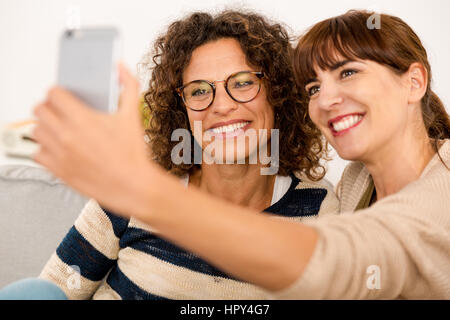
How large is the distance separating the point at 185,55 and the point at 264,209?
536 millimetres

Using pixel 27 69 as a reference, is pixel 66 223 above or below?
below

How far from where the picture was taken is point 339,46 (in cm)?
106

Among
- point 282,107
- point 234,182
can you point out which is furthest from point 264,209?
point 282,107

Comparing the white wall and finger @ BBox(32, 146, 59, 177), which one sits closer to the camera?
finger @ BBox(32, 146, 59, 177)

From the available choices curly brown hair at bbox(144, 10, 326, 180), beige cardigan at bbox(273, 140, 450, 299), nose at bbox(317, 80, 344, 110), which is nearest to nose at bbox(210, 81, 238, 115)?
curly brown hair at bbox(144, 10, 326, 180)

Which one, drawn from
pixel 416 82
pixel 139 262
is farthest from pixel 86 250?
pixel 416 82

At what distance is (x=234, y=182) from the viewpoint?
4.60 ft

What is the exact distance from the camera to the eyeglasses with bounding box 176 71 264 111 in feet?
4.17

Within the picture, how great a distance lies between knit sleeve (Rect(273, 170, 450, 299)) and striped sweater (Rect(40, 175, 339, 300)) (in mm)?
429

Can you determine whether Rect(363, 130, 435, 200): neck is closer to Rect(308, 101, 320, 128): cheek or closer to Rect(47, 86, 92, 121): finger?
Rect(308, 101, 320, 128): cheek

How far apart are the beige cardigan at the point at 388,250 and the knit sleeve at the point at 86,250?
0.72m

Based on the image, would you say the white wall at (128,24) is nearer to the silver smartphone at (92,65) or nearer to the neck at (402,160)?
the neck at (402,160)

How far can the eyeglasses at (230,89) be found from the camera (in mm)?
1272
